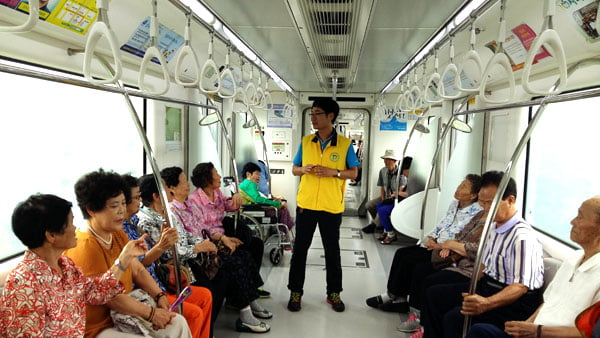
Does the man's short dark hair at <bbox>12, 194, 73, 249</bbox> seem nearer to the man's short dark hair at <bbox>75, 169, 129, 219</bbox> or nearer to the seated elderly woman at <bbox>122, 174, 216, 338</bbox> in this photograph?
the man's short dark hair at <bbox>75, 169, 129, 219</bbox>

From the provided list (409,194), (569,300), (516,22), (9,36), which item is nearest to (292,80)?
(409,194)

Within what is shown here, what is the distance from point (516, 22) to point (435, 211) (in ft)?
7.88

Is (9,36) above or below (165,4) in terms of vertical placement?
below

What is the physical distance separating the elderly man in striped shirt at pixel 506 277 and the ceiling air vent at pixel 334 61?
2.24m

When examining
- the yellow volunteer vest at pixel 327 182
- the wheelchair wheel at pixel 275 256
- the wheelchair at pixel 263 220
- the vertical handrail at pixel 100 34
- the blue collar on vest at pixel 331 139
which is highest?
the vertical handrail at pixel 100 34

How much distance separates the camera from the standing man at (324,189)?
371cm

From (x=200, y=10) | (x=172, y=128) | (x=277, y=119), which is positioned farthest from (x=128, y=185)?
(x=277, y=119)

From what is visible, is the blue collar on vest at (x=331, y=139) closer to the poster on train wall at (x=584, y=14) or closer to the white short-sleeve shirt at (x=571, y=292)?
the poster on train wall at (x=584, y=14)

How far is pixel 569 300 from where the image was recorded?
1990mm

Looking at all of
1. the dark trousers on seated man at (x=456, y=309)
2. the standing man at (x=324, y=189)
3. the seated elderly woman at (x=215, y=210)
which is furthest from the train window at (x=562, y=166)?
the seated elderly woman at (x=215, y=210)

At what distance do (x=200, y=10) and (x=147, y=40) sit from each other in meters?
0.80

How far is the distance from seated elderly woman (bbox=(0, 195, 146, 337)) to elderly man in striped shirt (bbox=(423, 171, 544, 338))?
2.06 meters

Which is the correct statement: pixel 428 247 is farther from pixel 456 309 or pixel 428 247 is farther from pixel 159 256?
pixel 159 256

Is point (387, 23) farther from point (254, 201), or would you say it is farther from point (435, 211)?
point (254, 201)
